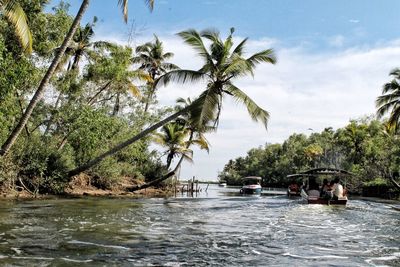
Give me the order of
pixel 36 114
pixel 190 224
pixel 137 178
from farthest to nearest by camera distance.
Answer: pixel 137 178, pixel 36 114, pixel 190 224

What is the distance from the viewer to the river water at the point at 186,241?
859 cm

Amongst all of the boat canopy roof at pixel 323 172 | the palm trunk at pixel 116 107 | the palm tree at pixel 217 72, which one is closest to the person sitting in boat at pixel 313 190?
the boat canopy roof at pixel 323 172

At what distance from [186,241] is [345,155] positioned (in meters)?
58.6

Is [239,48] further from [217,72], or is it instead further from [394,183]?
[394,183]

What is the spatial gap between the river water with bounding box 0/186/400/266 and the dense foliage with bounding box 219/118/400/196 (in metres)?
20.2

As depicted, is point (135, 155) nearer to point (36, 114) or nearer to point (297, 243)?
point (36, 114)

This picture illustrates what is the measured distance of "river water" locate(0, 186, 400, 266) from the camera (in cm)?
859

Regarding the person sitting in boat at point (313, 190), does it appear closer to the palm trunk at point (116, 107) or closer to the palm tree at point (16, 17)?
the palm trunk at point (116, 107)

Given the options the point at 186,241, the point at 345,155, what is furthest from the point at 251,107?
the point at 345,155

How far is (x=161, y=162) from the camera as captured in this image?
153 ft

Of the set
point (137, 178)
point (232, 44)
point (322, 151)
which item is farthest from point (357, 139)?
point (232, 44)

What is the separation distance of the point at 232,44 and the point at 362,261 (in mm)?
17300

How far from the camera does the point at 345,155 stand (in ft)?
214

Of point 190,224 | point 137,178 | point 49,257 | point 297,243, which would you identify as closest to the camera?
point 49,257
